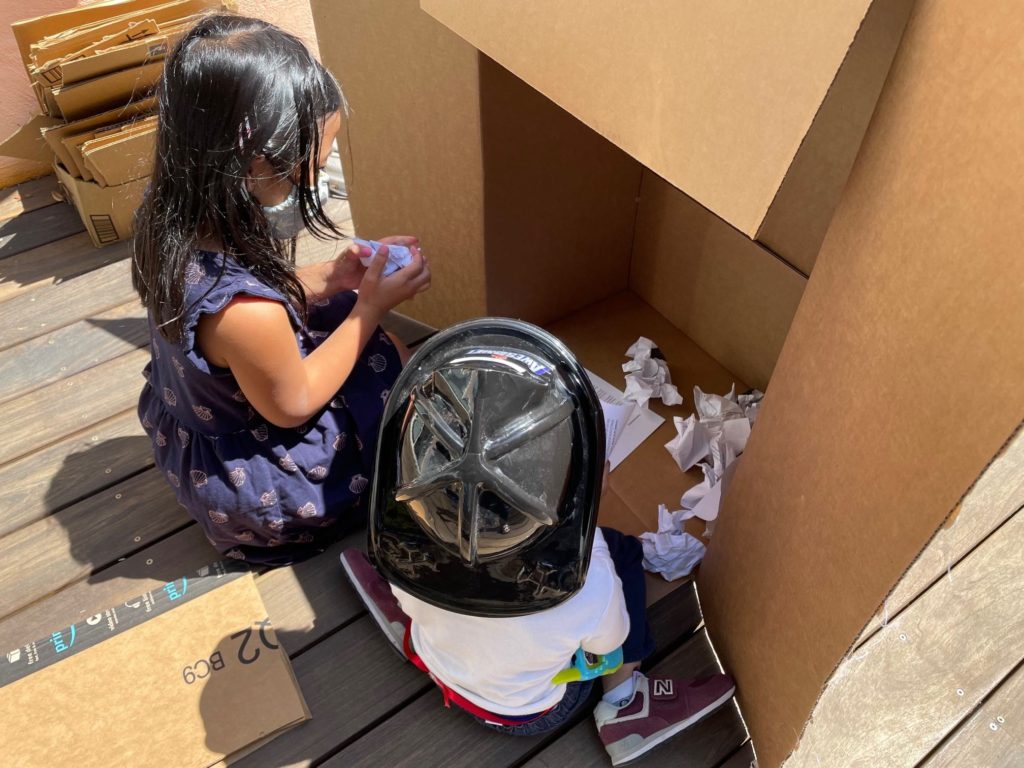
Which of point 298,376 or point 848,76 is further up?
point 848,76

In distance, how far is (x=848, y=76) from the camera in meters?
0.84

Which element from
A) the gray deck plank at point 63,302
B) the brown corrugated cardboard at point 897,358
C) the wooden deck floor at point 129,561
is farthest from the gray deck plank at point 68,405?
the brown corrugated cardboard at point 897,358

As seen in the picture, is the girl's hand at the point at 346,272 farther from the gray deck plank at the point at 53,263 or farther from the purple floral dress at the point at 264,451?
the gray deck plank at the point at 53,263

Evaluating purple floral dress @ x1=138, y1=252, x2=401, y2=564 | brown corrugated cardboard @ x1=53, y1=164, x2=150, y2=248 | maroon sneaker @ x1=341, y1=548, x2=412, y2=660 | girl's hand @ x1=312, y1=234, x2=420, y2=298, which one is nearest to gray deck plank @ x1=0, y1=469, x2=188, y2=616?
purple floral dress @ x1=138, y1=252, x2=401, y2=564

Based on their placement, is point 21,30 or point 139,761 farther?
point 21,30

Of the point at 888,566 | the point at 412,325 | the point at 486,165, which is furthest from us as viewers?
the point at 412,325

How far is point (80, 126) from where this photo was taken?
1.57 metres

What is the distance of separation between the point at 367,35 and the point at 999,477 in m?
1.03

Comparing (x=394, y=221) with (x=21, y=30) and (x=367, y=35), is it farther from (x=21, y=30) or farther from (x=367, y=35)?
(x=21, y=30)

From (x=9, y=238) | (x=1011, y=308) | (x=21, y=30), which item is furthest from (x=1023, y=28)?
(x=9, y=238)

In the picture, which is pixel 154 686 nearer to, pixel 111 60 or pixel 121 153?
pixel 121 153

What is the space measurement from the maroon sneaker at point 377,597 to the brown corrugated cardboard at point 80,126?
1.00m

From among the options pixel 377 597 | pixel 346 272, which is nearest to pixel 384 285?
pixel 346 272

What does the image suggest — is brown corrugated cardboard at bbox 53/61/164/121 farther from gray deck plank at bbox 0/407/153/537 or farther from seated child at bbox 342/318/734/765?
seated child at bbox 342/318/734/765
